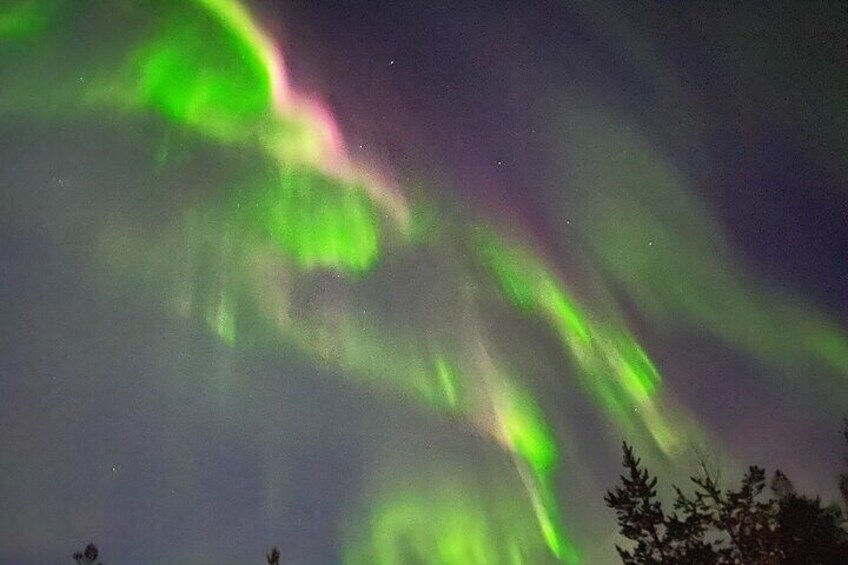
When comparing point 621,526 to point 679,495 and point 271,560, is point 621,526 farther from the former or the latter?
point 271,560

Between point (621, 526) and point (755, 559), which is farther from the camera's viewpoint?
point (621, 526)

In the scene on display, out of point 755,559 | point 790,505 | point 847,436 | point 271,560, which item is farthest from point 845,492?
point 271,560

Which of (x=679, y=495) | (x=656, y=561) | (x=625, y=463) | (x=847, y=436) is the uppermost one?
(x=847, y=436)

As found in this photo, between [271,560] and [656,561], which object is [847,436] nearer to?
[656,561]

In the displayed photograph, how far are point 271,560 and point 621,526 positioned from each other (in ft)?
70.3

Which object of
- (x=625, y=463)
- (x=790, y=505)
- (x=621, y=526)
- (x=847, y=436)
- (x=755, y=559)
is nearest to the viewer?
(x=755, y=559)

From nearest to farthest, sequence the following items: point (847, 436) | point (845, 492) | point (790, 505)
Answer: point (790, 505)
point (845, 492)
point (847, 436)

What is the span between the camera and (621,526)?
35562 millimetres

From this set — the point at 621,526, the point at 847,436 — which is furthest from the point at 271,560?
the point at 847,436

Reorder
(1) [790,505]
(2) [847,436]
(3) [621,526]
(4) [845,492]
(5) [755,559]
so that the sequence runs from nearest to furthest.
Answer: (5) [755,559] → (1) [790,505] → (3) [621,526] → (4) [845,492] → (2) [847,436]

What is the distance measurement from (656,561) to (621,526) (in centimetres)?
266

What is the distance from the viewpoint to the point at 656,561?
110ft

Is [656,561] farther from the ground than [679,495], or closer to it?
closer to it

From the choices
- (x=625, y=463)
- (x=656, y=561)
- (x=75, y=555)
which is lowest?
(x=656, y=561)
